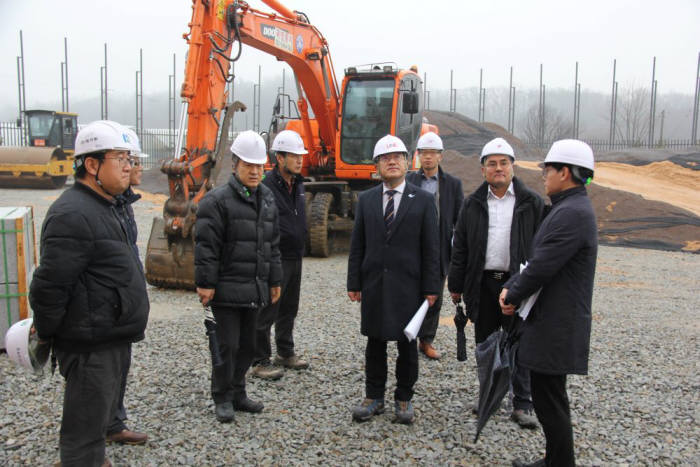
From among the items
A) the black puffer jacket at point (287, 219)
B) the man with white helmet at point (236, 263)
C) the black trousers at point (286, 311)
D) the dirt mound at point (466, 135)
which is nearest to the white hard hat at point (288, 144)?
the black puffer jacket at point (287, 219)

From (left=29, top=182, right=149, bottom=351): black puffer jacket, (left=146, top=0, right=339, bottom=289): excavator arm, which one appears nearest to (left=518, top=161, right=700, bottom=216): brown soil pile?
(left=146, top=0, right=339, bottom=289): excavator arm

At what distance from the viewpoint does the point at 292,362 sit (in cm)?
499

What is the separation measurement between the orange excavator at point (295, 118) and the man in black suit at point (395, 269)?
12.7ft

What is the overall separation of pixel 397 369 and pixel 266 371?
1229 mm

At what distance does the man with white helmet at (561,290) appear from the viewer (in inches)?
118

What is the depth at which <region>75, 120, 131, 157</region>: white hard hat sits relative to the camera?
2824 mm

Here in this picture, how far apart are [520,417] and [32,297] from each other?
121 inches

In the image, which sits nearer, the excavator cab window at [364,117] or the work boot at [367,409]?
the work boot at [367,409]

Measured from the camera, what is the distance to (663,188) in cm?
1862

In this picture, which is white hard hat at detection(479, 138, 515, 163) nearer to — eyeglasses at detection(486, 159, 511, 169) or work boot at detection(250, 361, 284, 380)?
eyeglasses at detection(486, 159, 511, 169)

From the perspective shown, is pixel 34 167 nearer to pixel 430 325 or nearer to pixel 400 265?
pixel 430 325

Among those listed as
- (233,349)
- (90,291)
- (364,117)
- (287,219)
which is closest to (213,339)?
(233,349)

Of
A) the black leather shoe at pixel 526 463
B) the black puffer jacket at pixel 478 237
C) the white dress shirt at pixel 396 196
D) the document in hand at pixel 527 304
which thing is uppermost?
the white dress shirt at pixel 396 196

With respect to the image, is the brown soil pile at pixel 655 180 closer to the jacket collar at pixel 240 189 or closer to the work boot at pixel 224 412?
the jacket collar at pixel 240 189
